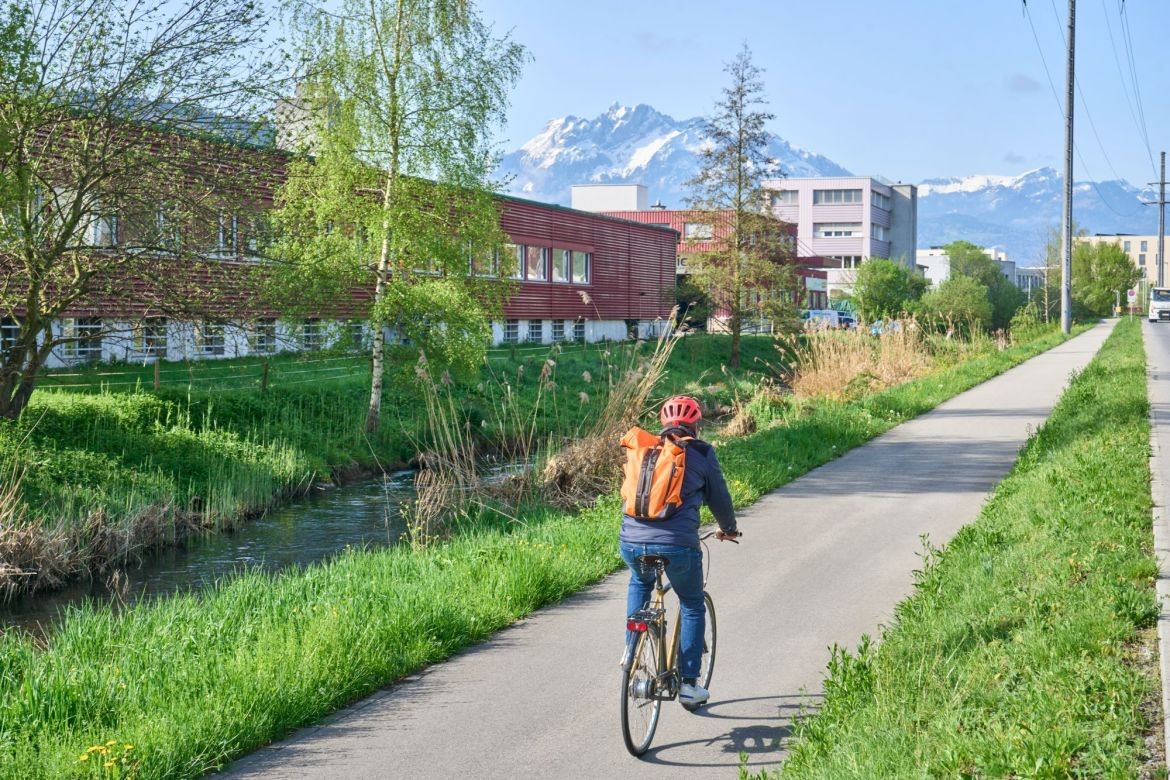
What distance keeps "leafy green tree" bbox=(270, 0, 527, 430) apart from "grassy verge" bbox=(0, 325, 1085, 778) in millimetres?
9996

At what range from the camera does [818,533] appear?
10844 mm

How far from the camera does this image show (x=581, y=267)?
161 ft

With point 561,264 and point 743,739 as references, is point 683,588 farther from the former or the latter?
point 561,264

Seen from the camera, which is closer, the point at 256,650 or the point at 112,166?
the point at 256,650

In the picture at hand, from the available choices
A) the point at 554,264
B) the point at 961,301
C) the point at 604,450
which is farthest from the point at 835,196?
the point at 604,450

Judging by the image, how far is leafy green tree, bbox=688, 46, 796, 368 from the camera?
39875mm

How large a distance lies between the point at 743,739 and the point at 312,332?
17.2 metres

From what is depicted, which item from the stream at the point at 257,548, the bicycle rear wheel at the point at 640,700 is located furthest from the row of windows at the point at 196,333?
the bicycle rear wheel at the point at 640,700

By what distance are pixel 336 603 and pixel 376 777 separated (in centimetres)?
281

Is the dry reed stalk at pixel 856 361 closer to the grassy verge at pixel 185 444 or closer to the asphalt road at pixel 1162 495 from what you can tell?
the grassy verge at pixel 185 444

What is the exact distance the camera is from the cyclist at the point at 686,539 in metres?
5.89

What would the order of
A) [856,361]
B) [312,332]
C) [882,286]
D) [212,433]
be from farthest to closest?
[882,286] → [856,361] → [312,332] → [212,433]

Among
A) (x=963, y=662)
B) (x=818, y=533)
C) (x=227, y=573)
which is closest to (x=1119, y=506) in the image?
(x=818, y=533)

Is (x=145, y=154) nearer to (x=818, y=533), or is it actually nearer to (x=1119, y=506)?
(x=818, y=533)
